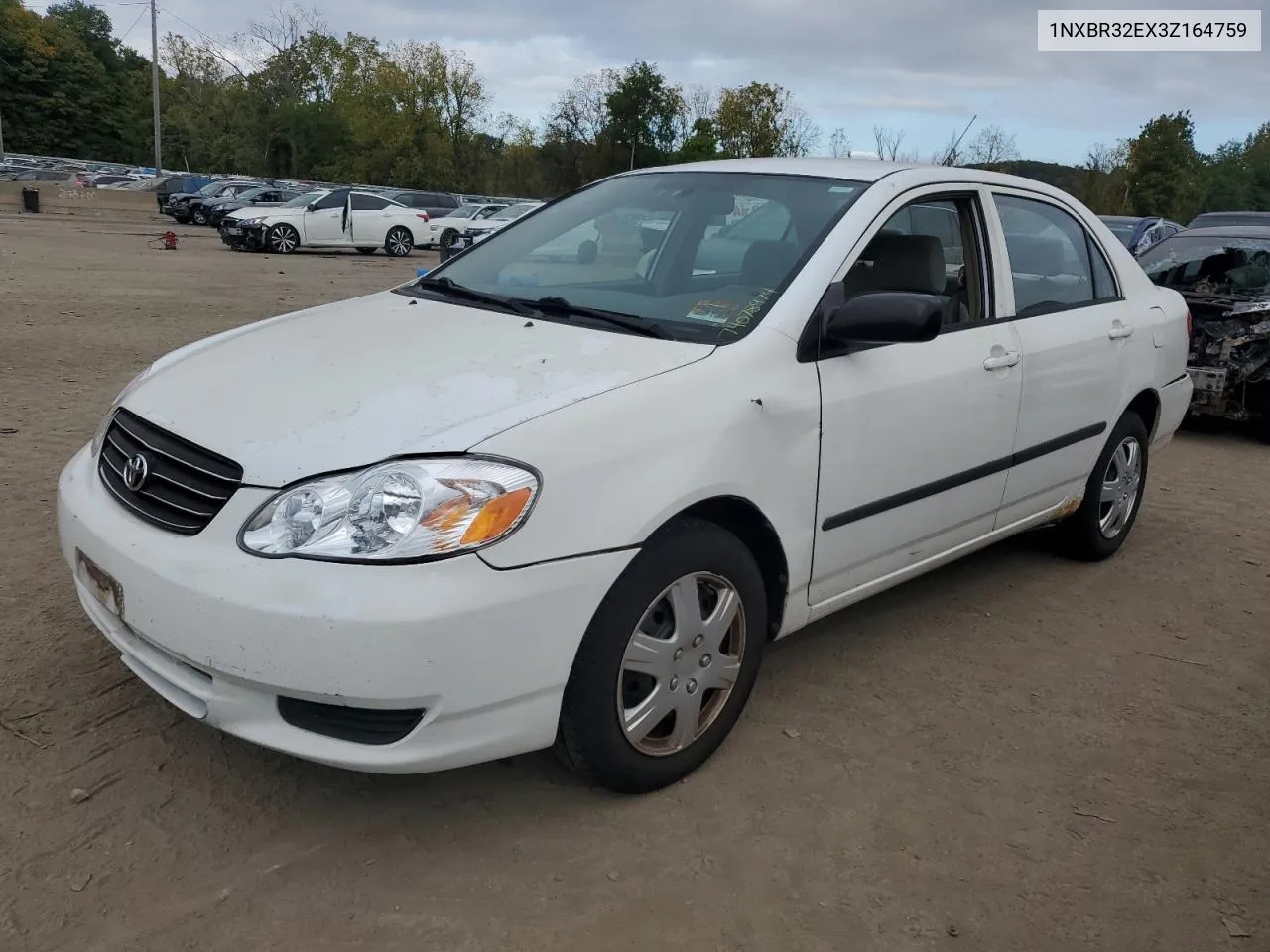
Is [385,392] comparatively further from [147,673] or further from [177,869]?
[177,869]

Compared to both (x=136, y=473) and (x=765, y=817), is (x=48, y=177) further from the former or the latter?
(x=765, y=817)

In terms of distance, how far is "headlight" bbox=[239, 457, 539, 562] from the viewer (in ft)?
7.36

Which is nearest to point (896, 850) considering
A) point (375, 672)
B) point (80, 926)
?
point (375, 672)

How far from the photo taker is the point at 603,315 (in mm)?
3115

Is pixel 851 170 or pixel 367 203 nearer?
pixel 851 170

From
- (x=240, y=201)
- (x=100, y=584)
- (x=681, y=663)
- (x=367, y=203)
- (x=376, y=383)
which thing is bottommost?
(x=681, y=663)

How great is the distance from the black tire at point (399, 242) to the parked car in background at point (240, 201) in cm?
633

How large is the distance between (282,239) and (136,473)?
872 inches

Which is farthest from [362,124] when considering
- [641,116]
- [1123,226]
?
[1123,226]

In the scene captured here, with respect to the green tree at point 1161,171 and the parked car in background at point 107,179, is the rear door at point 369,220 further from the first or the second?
the green tree at point 1161,171

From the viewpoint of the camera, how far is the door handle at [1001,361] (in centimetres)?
360

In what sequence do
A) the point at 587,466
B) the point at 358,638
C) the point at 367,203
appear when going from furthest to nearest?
1. the point at 367,203
2. the point at 587,466
3. the point at 358,638

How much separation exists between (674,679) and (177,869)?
1.24m

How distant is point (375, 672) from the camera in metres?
2.19
